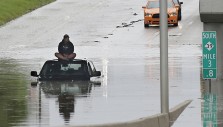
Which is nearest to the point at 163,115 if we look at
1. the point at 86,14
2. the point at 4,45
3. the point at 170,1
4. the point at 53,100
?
the point at 53,100

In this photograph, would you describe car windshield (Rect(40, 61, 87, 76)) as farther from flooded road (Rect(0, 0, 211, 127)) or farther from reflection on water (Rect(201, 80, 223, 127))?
reflection on water (Rect(201, 80, 223, 127))

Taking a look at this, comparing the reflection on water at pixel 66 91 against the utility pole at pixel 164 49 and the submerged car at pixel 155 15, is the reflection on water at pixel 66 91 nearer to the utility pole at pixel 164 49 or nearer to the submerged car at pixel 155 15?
the utility pole at pixel 164 49

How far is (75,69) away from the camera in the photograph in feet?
110

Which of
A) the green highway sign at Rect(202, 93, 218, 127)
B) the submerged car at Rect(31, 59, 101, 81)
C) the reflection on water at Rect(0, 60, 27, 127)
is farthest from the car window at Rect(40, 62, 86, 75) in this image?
the green highway sign at Rect(202, 93, 218, 127)

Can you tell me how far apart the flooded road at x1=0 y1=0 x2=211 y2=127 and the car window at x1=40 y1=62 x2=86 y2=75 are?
41 cm

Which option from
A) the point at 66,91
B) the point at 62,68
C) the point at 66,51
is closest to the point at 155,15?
the point at 66,51

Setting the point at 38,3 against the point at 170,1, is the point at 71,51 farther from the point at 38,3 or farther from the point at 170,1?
the point at 38,3

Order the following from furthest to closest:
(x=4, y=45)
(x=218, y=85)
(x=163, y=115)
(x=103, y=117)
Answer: (x=4, y=45) → (x=218, y=85) → (x=103, y=117) → (x=163, y=115)

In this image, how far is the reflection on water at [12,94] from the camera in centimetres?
→ 2361

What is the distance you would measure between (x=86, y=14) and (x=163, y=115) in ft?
170

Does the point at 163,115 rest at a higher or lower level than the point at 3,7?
lower

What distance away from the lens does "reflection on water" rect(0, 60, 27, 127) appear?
2361 cm

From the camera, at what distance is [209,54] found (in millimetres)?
30797

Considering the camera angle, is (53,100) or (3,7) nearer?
(53,100)
